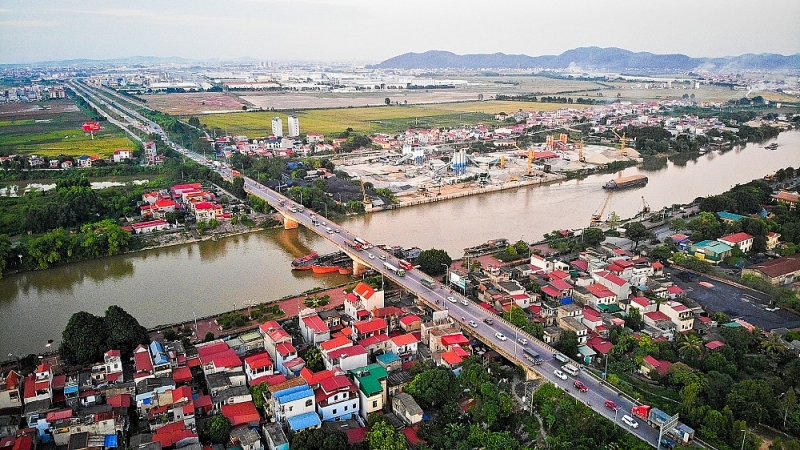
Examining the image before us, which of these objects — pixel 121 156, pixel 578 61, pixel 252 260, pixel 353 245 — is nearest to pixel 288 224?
pixel 252 260

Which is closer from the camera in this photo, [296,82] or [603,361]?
[603,361]

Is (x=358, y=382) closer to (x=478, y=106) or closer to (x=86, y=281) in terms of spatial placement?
(x=86, y=281)

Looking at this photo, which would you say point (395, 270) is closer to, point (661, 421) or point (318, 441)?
point (318, 441)

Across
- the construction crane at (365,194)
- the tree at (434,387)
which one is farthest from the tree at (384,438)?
the construction crane at (365,194)

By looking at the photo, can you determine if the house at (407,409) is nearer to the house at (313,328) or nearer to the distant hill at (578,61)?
the house at (313,328)

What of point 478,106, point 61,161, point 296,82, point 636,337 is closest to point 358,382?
point 636,337

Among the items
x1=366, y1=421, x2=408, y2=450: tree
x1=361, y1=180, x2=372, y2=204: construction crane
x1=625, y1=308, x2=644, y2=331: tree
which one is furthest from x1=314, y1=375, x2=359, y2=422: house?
x1=361, y1=180, x2=372, y2=204: construction crane
